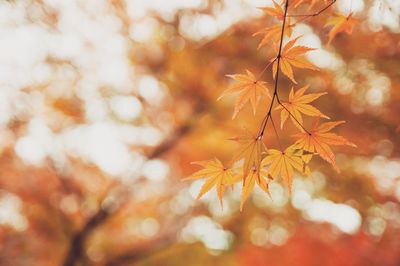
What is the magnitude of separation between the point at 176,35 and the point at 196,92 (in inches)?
25.4

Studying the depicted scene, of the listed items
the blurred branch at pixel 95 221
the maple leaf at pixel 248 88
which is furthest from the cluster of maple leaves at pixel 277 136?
the blurred branch at pixel 95 221

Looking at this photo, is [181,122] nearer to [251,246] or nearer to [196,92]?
[196,92]

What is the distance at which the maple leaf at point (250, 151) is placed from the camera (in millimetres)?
980

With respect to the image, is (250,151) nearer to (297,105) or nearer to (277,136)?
(277,136)

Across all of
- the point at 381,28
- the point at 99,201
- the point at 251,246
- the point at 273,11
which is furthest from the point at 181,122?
the point at 273,11

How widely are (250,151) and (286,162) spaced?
178 millimetres

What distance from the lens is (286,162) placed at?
43.3 inches

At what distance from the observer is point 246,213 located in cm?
516

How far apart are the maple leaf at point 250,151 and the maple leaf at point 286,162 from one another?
0.31 feet

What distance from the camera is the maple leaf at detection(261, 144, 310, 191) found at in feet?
3.51

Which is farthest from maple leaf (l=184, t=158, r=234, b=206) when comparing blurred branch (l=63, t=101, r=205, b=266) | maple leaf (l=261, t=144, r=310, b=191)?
blurred branch (l=63, t=101, r=205, b=266)

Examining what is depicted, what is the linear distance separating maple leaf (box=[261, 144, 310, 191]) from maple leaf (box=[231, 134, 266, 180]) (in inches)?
3.7

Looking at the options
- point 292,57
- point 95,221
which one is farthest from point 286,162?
point 95,221

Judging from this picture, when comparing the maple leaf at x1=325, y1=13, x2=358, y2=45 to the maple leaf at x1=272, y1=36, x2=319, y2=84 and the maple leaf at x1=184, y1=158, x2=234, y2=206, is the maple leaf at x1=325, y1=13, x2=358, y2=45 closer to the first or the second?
the maple leaf at x1=272, y1=36, x2=319, y2=84
